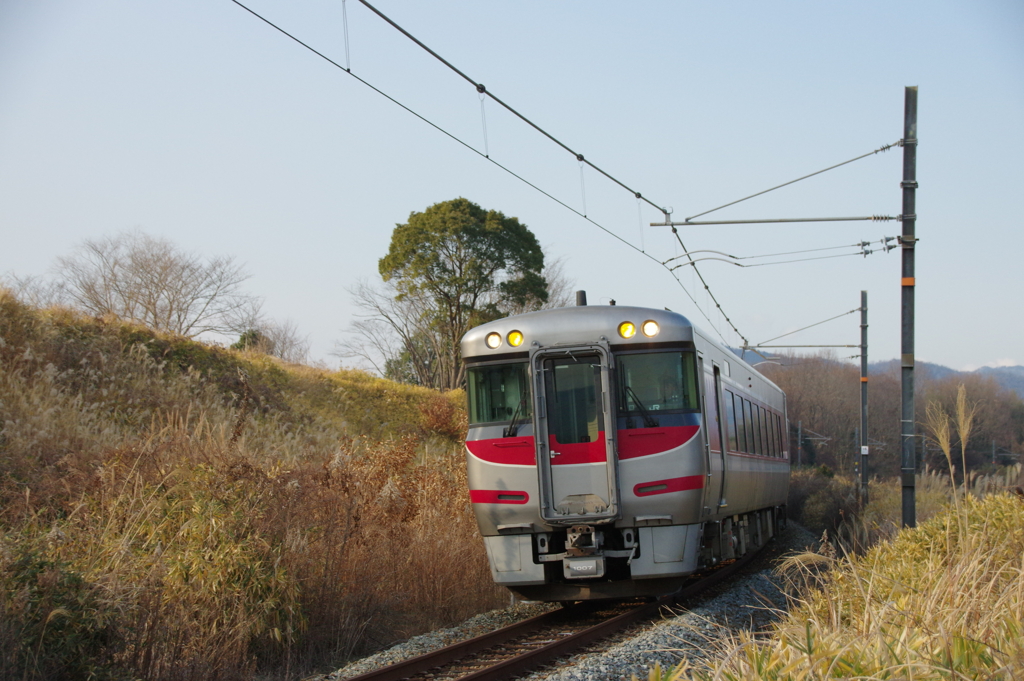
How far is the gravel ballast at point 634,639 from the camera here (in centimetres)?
639

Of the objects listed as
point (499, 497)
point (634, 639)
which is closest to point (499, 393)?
point (499, 497)

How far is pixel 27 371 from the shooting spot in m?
14.0

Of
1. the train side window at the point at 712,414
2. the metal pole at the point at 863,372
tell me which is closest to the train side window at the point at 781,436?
the metal pole at the point at 863,372

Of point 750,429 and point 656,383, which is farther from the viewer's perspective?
A: point 750,429

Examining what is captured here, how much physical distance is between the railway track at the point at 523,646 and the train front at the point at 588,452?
41 cm

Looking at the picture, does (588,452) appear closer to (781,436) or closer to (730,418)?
(730,418)

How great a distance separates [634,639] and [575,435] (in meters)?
2.02

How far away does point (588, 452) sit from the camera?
848 cm

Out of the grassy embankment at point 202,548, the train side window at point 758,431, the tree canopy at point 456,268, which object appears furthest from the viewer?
the tree canopy at point 456,268

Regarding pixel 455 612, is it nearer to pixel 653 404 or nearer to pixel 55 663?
pixel 653 404

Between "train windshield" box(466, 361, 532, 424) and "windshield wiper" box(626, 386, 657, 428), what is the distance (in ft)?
3.34

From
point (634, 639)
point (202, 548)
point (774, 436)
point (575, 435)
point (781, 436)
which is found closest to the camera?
point (202, 548)

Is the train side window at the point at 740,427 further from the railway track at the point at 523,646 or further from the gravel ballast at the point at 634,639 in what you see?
the railway track at the point at 523,646

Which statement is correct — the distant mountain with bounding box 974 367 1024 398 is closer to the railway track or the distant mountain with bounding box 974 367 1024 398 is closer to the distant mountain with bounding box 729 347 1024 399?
the distant mountain with bounding box 729 347 1024 399
